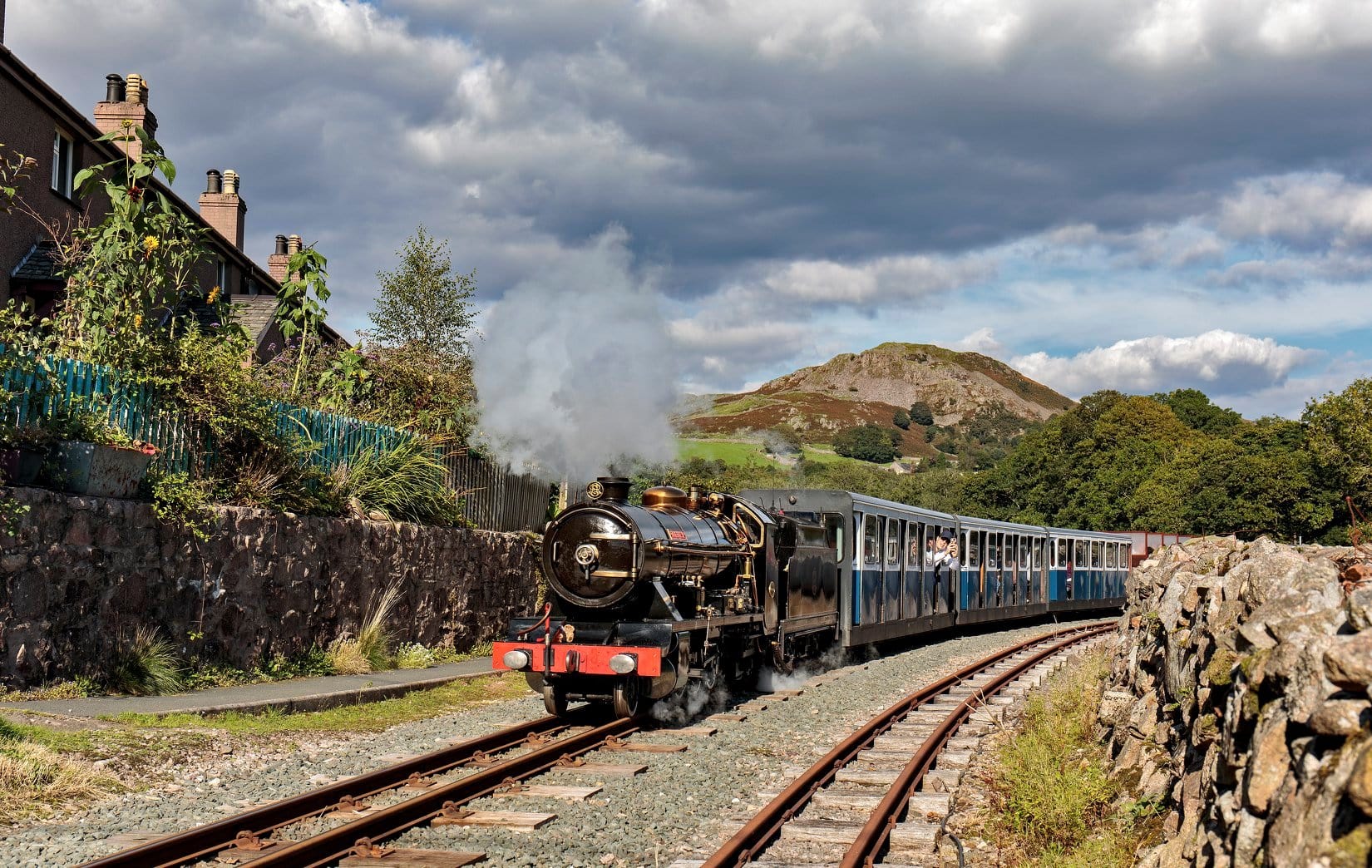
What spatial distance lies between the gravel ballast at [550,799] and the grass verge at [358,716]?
35 centimetres

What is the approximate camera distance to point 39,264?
788 inches

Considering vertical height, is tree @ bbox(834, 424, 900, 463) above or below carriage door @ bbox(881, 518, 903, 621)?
above

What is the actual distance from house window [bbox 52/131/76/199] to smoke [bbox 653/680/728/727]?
625 inches

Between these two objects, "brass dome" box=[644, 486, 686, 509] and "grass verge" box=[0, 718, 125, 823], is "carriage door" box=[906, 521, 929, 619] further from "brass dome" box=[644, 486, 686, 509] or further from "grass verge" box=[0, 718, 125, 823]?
"grass verge" box=[0, 718, 125, 823]

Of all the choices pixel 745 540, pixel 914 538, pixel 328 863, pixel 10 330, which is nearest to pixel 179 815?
pixel 328 863

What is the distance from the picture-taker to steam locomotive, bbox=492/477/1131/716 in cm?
1093

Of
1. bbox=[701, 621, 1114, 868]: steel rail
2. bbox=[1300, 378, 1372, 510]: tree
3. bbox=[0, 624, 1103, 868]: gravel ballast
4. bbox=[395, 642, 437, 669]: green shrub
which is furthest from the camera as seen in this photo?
bbox=[1300, 378, 1372, 510]: tree

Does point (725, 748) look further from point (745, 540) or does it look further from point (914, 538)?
point (914, 538)

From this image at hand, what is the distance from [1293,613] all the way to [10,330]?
11.0 m

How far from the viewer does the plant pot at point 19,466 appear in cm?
1007

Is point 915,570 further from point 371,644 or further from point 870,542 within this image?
point 371,644

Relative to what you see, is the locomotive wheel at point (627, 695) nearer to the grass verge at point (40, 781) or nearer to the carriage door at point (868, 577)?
the grass verge at point (40, 781)

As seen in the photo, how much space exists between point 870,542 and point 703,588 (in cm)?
599

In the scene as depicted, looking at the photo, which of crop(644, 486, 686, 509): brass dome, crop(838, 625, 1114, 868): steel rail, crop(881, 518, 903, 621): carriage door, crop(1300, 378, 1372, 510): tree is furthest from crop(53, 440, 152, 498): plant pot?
crop(1300, 378, 1372, 510): tree
